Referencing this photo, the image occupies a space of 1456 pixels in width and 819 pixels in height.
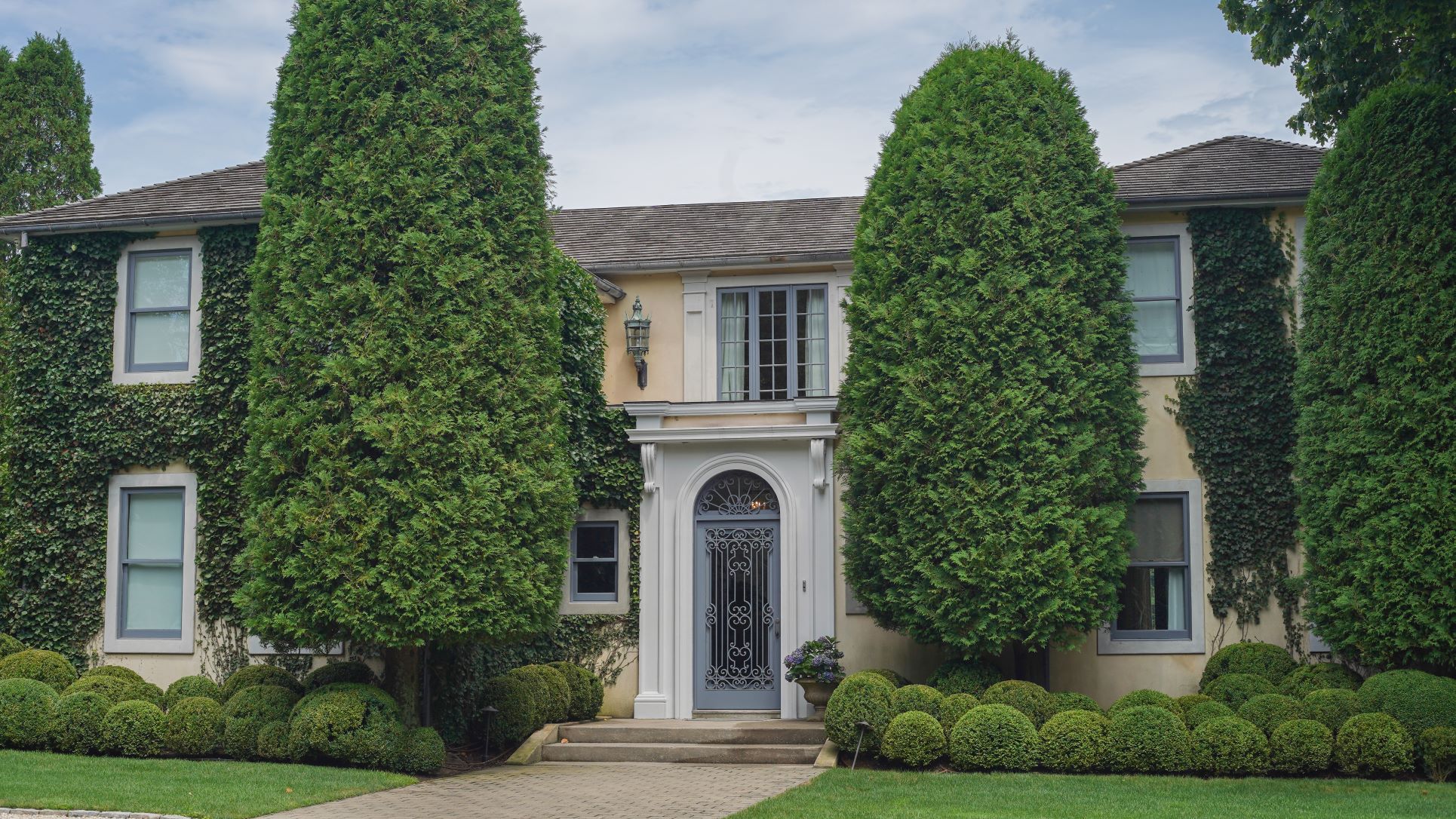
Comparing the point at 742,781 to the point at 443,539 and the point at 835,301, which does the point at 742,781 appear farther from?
the point at 835,301

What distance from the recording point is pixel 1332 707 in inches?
481

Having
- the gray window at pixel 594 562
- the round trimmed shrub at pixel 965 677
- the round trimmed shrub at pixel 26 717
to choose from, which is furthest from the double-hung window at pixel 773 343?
the round trimmed shrub at pixel 26 717

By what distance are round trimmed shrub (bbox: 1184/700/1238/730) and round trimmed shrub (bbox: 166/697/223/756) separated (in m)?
8.96

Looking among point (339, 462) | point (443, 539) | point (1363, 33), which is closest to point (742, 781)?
point (443, 539)

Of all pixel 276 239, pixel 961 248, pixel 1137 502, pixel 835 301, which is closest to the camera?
pixel 276 239

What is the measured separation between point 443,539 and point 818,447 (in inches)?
185

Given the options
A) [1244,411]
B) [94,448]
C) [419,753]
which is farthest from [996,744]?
[94,448]

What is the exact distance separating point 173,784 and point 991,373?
8.41m

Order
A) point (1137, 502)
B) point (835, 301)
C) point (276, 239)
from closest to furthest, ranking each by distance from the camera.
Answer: point (276, 239), point (1137, 502), point (835, 301)

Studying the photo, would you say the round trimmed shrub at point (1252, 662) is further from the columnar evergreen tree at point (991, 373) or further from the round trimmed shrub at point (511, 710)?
the round trimmed shrub at point (511, 710)

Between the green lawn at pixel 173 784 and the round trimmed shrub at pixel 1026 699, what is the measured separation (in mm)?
5528

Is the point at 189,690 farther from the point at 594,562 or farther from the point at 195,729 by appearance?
the point at 594,562

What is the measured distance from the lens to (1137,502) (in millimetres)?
15398

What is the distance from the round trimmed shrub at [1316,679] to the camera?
13102 mm
